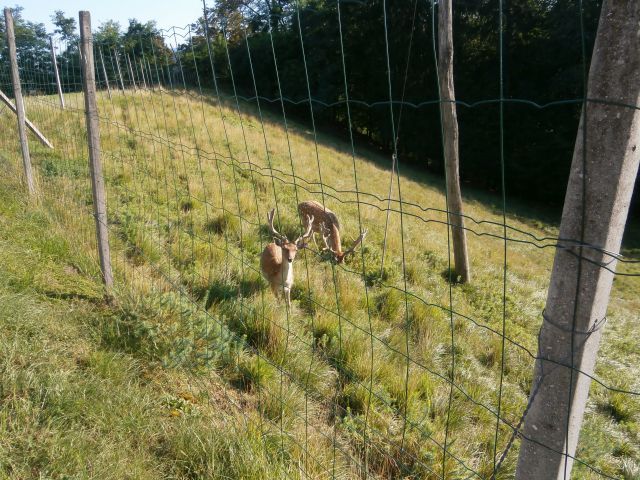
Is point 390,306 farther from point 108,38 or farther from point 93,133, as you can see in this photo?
point 108,38

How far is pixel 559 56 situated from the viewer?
23438 mm

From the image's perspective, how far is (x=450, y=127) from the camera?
7.39m

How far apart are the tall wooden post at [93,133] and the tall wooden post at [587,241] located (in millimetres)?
Answer: 3849

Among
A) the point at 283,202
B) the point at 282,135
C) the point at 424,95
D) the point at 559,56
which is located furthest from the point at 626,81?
the point at 424,95

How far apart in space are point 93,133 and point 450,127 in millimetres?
5137

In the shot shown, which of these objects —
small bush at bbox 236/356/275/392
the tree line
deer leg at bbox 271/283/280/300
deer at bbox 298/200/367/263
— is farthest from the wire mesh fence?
the tree line

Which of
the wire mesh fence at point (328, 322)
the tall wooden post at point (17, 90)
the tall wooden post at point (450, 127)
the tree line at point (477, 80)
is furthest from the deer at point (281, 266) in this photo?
the tree line at point (477, 80)

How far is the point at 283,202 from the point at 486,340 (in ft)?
17.4

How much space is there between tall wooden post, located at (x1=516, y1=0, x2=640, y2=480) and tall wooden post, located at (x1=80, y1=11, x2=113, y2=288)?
3.85 m

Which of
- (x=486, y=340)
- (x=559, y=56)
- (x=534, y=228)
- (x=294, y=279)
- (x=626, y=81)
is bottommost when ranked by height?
(x=534, y=228)

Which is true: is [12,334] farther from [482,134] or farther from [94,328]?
[482,134]

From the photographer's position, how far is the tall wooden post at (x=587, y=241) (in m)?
1.22

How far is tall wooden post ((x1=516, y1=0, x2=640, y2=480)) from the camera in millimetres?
1220

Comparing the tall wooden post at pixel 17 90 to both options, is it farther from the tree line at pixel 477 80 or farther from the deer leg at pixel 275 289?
the tree line at pixel 477 80
